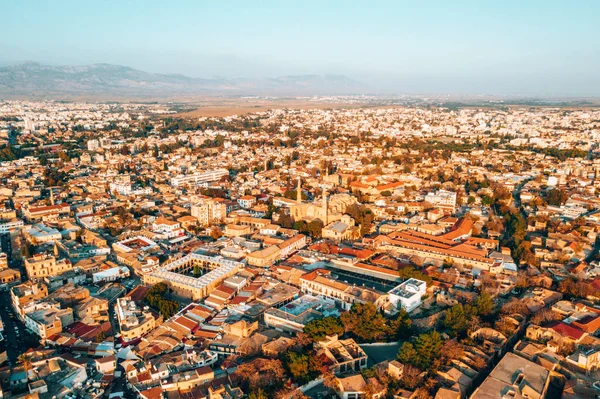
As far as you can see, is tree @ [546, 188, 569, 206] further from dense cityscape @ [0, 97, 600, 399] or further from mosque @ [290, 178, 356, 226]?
mosque @ [290, 178, 356, 226]

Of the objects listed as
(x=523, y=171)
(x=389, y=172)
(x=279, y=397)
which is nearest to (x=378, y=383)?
(x=279, y=397)

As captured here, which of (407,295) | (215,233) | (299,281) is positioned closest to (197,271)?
(299,281)

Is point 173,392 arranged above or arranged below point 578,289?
below

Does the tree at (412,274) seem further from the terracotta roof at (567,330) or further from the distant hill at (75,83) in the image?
the distant hill at (75,83)

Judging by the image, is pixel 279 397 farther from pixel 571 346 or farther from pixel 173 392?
pixel 571 346

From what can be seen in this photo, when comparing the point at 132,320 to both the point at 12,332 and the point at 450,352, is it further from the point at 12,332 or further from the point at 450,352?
the point at 450,352

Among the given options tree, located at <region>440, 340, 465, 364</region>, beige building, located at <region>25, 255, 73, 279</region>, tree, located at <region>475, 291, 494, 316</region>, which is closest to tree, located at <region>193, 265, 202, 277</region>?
beige building, located at <region>25, 255, 73, 279</region>

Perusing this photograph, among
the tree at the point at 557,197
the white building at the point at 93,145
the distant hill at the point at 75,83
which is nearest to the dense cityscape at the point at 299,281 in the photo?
the tree at the point at 557,197
